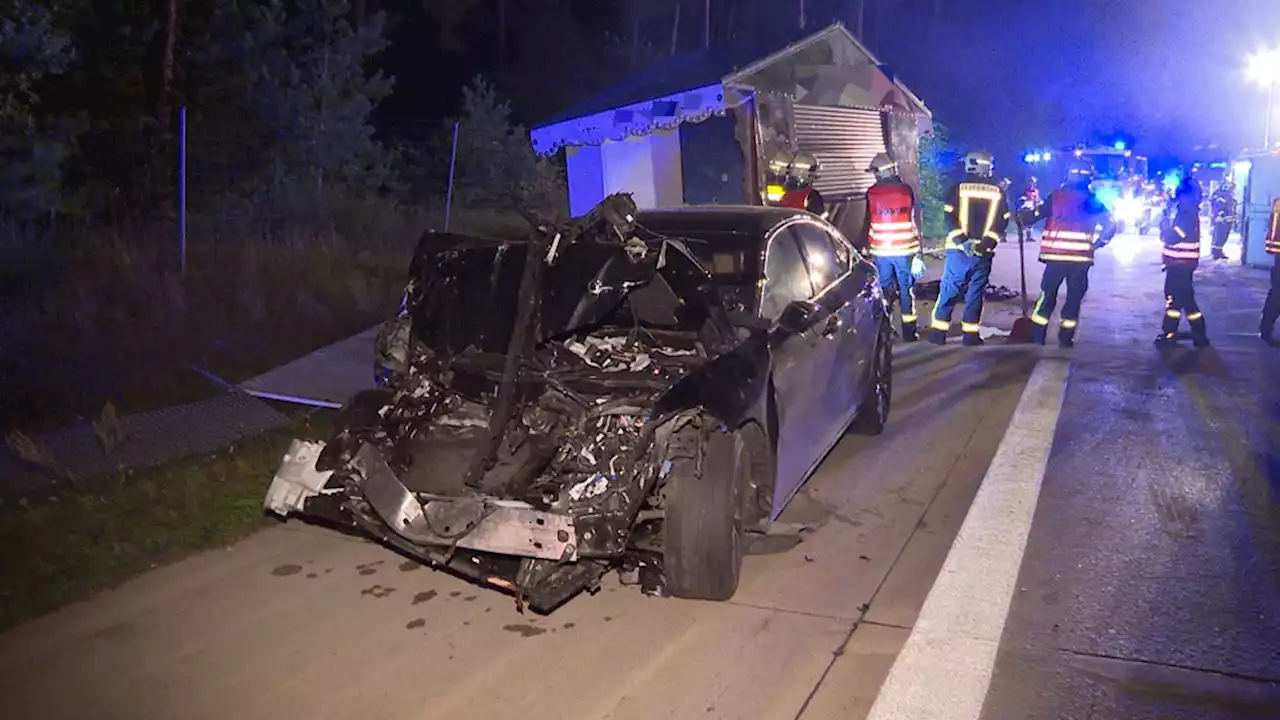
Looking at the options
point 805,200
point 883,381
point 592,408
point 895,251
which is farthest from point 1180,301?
point 592,408

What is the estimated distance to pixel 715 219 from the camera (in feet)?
19.9

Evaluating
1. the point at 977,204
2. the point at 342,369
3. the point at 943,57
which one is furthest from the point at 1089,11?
the point at 342,369

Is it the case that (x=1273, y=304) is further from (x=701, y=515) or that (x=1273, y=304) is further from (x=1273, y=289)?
(x=701, y=515)

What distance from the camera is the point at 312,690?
3.88 m

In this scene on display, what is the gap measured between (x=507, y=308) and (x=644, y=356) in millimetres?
741

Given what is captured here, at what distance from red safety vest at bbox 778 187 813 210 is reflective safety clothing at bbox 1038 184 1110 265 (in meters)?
2.41

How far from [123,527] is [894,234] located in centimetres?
800

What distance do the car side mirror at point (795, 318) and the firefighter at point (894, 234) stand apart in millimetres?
5809

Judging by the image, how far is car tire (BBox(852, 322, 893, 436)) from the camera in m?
7.09

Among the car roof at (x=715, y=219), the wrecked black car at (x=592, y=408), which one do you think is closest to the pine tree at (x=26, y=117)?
the wrecked black car at (x=592, y=408)

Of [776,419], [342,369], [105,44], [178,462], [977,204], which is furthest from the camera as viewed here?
[105,44]

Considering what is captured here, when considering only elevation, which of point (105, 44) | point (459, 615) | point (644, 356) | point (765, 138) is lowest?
point (459, 615)

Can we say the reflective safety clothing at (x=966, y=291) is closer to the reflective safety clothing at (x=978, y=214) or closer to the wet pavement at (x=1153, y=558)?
the reflective safety clothing at (x=978, y=214)

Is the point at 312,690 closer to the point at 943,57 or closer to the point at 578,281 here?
the point at 578,281
